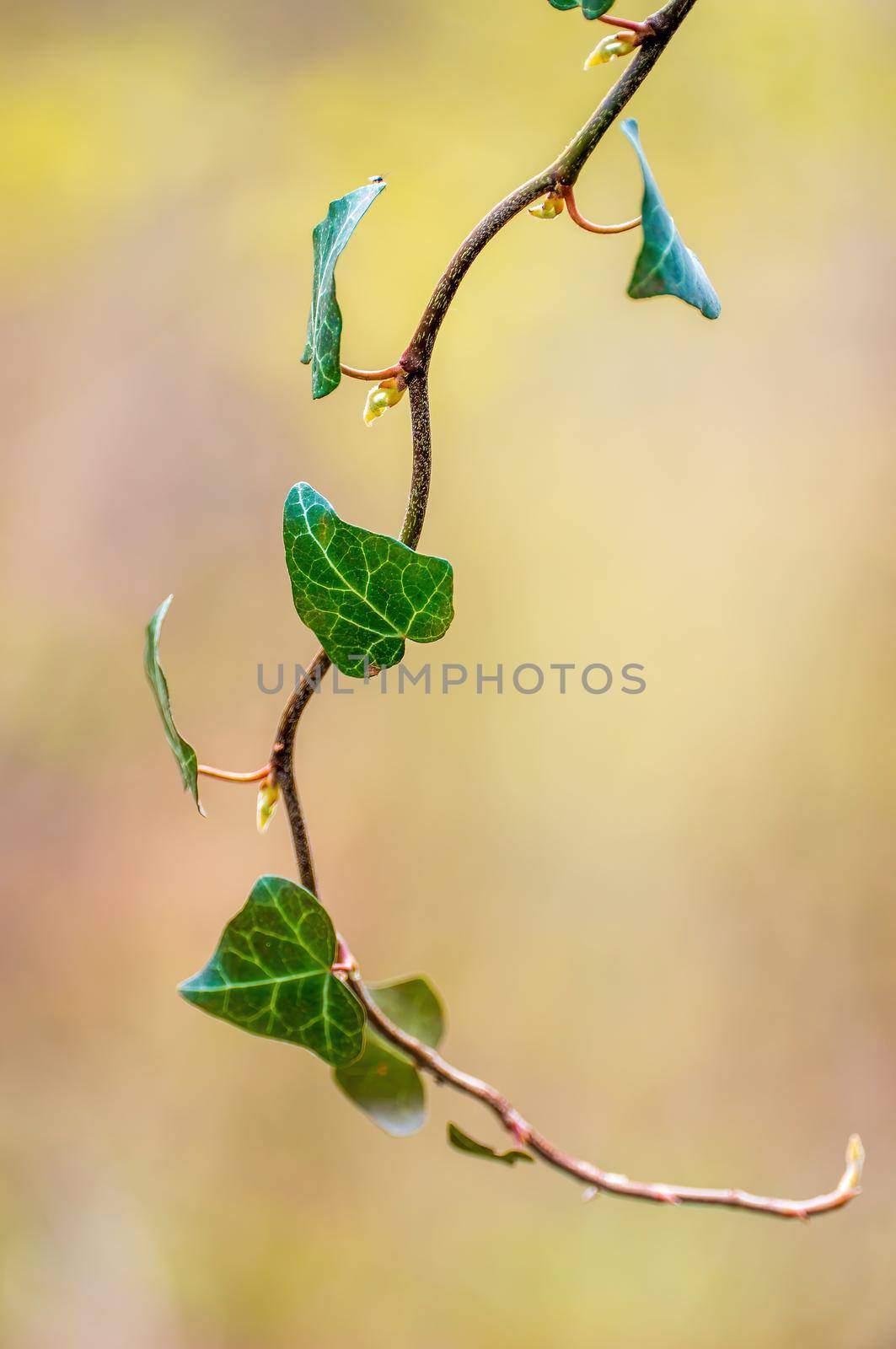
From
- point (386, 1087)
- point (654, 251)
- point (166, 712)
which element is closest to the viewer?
point (654, 251)

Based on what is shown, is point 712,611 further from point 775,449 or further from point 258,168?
point 258,168

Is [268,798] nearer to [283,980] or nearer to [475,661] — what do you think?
[283,980]

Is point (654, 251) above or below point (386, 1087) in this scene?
above

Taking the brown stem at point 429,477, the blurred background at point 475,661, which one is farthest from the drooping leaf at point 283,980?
the blurred background at point 475,661

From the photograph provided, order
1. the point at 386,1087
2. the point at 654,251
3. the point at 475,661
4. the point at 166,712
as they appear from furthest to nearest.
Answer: the point at 475,661, the point at 386,1087, the point at 166,712, the point at 654,251

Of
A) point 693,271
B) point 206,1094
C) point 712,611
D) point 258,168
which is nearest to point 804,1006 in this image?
point 712,611

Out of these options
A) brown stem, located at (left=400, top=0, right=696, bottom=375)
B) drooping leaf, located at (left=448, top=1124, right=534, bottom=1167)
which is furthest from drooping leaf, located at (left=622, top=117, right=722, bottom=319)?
drooping leaf, located at (left=448, top=1124, right=534, bottom=1167)

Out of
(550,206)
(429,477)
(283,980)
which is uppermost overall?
(550,206)

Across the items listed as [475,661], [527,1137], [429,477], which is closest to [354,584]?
[429,477]
